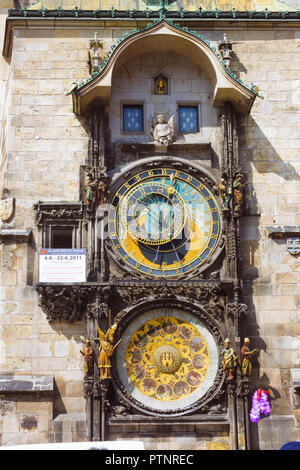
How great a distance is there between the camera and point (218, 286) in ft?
50.1

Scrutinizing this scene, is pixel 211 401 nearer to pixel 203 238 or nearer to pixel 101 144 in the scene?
pixel 203 238

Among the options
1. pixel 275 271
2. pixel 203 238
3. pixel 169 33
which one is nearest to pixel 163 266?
pixel 203 238

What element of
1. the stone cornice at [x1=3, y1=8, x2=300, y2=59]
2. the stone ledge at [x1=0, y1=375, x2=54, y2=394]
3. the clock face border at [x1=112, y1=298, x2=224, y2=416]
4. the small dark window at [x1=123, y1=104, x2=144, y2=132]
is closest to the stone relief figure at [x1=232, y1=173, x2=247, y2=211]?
the clock face border at [x1=112, y1=298, x2=224, y2=416]

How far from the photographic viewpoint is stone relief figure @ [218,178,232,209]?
51.9 ft

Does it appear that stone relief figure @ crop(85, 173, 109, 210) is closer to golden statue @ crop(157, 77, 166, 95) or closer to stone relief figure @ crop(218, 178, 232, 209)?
stone relief figure @ crop(218, 178, 232, 209)

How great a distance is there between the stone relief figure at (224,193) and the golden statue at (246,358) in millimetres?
2820

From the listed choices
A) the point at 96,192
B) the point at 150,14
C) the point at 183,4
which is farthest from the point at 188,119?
the point at 183,4

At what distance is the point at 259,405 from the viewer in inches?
582

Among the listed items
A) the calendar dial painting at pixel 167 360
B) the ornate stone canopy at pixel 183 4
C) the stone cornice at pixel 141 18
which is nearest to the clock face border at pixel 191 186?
the calendar dial painting at pixel 167 360

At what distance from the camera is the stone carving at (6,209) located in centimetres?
1579

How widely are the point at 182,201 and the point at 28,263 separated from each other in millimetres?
3411

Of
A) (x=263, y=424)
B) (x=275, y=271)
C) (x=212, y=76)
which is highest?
(x=212, y=76)

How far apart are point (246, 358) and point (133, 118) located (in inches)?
224

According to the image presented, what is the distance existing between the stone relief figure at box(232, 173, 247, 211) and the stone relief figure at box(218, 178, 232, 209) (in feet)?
0.41
